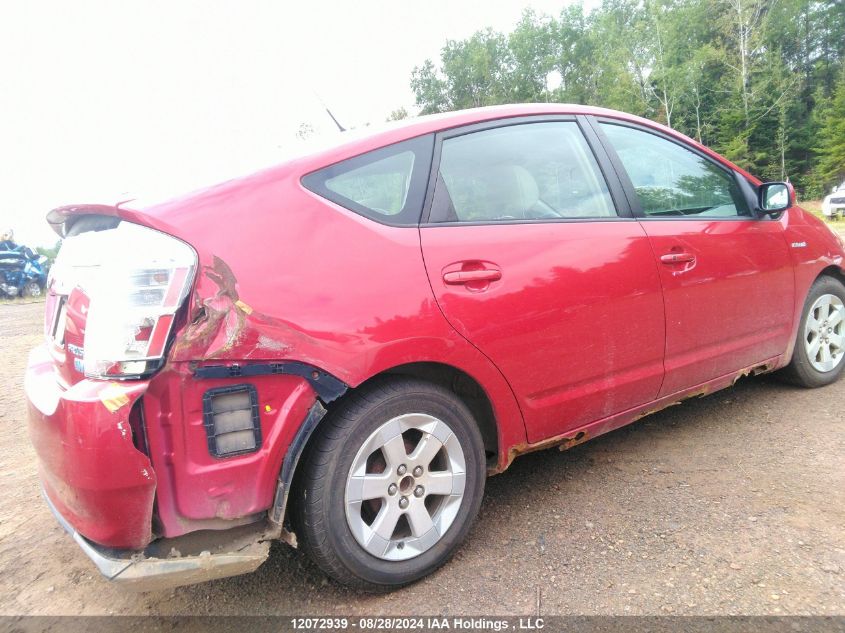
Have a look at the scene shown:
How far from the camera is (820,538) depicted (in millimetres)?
→ 2186

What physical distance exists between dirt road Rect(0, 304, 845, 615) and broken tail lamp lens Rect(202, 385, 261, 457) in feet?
2.18

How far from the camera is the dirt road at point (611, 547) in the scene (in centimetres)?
198

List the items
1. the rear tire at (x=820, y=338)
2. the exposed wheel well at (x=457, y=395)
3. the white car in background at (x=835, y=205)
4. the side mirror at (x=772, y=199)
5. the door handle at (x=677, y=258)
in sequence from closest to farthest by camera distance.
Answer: the exposed wheel well at (x=457, y=395) → the door handle at (x=677, y=258) → the side mirror at (x=772, y=199) → the rear tire at (x=820, y=338) → the white car in background at (x=835, y=205)

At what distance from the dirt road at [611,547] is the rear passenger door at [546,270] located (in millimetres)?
405

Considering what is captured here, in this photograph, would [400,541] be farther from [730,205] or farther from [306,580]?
[730,205]

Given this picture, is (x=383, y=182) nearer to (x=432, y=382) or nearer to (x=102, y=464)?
(x=432, y=382)

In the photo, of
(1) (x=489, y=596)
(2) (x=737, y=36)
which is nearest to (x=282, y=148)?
(1) (x=489, y=596)

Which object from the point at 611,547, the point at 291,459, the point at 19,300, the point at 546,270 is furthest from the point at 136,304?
the point at 19,300

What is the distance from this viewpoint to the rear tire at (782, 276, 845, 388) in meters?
3.58

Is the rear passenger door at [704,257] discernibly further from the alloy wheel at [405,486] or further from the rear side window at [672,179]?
the alloy wheel at [405,486]

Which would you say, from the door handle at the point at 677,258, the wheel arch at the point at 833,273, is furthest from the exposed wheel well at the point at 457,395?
the wheel arch at the point at 833,273

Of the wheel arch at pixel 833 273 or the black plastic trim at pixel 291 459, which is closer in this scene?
the black plastic trim at pixel 291 459

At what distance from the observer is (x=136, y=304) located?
5.44ft

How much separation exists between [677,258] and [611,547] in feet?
4.31
